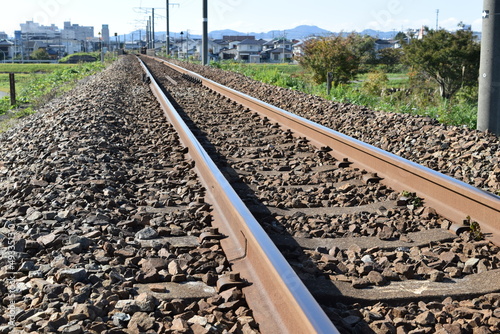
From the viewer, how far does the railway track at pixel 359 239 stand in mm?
2980

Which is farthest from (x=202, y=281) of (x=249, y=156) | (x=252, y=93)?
(x=252, y=93)

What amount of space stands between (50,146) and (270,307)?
17.3 ft

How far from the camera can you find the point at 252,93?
1606cm

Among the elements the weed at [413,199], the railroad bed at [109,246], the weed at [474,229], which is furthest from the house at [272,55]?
the weed at [474,229]

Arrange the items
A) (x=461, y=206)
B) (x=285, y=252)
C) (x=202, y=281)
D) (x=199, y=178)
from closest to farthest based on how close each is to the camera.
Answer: (x=202, y=281) < (x=285, y=252) < (x=461, y=206) < (x=199, y=178)

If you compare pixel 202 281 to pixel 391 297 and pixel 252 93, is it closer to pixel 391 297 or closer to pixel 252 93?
pixel 391 297

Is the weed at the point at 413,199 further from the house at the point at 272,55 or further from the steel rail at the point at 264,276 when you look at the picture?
the house at the point at 272,55

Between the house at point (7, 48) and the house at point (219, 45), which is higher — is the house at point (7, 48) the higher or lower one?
the lower one

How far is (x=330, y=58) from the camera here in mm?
33156

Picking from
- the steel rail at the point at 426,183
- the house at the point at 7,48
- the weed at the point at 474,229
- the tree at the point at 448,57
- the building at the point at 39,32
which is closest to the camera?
the weed at the point at 474,229

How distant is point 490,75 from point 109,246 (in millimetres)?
5528

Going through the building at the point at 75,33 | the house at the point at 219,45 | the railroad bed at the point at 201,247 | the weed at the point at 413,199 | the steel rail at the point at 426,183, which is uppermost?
the building at the point at 75,33

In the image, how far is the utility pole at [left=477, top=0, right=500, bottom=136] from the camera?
291 inches

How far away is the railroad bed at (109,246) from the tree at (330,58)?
26.6 meters
